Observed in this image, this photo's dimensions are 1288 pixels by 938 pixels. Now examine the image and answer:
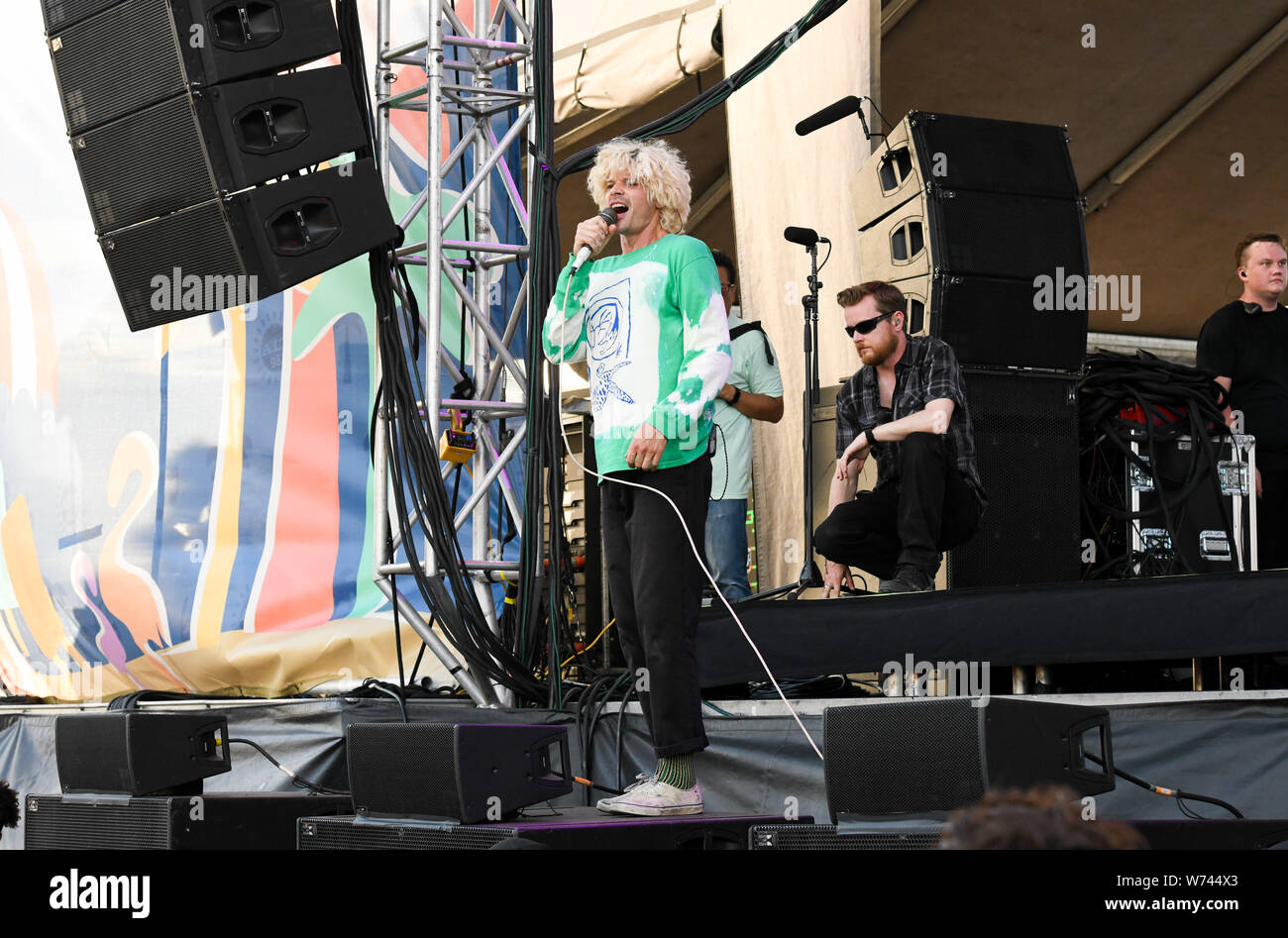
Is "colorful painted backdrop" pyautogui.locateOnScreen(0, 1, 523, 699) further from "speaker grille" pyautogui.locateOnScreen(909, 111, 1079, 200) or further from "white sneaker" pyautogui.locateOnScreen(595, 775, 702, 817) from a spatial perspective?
"white sneaker" pyautogui.locateOnScreen(595, 775, 702, 817)

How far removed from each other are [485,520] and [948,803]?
92.7 inches

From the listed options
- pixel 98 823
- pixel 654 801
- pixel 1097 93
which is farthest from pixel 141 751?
pixel 1097 93

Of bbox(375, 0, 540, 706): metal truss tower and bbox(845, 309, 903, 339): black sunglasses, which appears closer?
bbox(375, 0, 540, 706): metal truss tower

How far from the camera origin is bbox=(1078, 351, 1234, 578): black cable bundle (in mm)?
4000

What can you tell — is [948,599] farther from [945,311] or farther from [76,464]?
[76,464]

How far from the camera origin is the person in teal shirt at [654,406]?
2627 mm

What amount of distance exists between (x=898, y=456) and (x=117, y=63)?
2566 millimetres

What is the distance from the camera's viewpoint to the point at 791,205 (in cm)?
525

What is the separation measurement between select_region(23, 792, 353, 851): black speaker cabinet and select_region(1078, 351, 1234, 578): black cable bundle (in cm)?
254

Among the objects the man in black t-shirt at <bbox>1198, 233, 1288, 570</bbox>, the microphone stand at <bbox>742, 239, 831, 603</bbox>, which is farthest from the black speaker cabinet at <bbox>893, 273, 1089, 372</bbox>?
the man in black t-shirt at <bbox>1198, 233, 1288, 570</bbox>

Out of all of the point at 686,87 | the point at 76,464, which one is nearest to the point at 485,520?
the point at 76,464

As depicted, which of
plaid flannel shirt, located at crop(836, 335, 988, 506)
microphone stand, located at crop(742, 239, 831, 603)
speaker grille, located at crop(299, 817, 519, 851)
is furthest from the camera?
microphone stand, located at crop(742, 239, 831, 603)

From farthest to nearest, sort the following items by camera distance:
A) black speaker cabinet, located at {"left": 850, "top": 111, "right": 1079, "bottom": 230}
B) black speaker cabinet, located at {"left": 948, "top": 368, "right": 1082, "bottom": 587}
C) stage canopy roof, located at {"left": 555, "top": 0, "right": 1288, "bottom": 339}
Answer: stage canopy roof, located at {"left": 555, "top": 0, "right": 1288, "bottom": 339}
black speaker cabinet, located at {"left": 850, "top": 111, "right": 1079, "bottom": 230}
black speaker cabinet, located at {"left": 948, "top": 368, "right": 1082, "bottom": 587}
